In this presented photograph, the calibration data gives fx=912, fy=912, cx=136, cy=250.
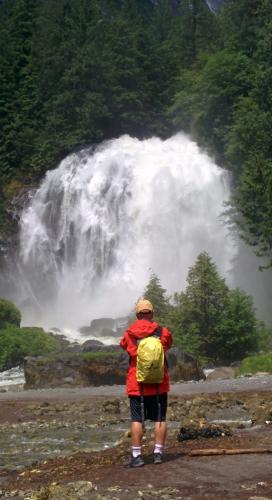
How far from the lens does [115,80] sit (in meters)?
64.9

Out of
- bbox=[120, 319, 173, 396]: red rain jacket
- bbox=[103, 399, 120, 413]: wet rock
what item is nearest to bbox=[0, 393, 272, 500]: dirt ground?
bbox=[120, 319, 173, 396]: red rain jacket

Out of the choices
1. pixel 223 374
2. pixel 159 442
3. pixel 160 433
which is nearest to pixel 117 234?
pixel 223 374

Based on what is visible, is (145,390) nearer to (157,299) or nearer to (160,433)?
(160,433)

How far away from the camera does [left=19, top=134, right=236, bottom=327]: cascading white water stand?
167ft

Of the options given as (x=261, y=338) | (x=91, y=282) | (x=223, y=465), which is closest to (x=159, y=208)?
(x=91, y=282)

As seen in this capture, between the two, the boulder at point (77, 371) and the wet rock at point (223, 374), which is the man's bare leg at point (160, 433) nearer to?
the wet rock at point (223, 374)

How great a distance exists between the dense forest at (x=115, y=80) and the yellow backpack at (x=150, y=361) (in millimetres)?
40548

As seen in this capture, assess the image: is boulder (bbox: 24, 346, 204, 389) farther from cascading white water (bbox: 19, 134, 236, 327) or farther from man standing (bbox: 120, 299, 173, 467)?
cascading white water (bbox: 19, 134, 236, 327)

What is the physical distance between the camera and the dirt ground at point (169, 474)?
8.47 m

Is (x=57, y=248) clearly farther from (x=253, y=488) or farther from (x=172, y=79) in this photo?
(x=253, y=488)

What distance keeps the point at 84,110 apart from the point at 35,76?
22.1 feet

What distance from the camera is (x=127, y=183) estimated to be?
5409 cm

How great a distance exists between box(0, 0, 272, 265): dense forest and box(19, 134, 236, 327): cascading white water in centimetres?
258

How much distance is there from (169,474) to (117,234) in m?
42.9
